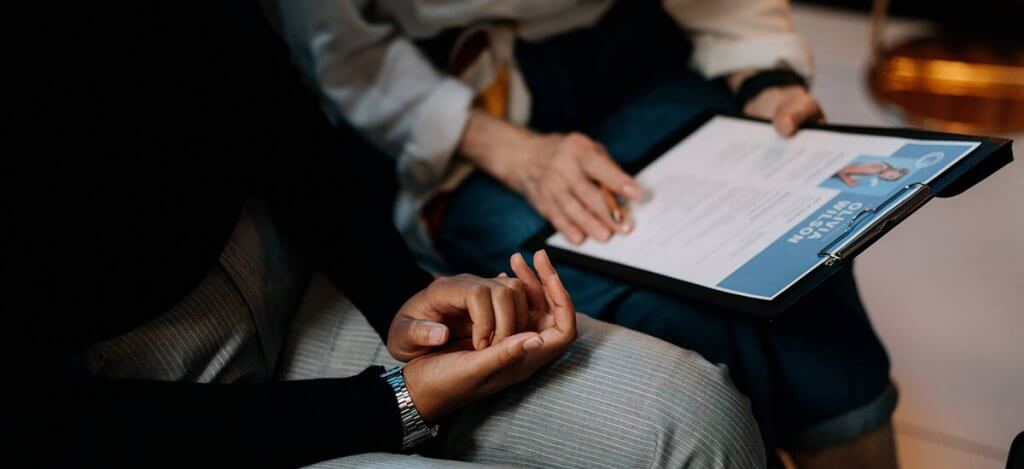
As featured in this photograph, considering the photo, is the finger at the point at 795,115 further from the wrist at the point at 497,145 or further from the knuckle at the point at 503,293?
the knuckle at the point at 503,293

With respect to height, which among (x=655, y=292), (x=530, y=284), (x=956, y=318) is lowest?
(x=956, y=318)

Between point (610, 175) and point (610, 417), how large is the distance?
1.05 feet

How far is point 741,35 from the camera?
1.21 metres

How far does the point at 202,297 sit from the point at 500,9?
0.51m

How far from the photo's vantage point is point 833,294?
1043 millimetres

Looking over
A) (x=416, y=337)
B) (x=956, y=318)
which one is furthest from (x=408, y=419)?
→ (x=956, y=318)

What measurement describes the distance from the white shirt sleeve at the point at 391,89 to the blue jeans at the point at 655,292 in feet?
0.25

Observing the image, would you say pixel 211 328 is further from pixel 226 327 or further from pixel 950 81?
pixel 950 81

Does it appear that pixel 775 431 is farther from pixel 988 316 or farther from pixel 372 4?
pixel 372 4

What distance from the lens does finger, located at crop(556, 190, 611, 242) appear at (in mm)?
961

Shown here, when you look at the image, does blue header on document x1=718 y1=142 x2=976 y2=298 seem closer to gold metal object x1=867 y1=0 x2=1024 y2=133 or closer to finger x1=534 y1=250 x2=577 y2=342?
finger x1=534 y1=250 x2=577 y2=342

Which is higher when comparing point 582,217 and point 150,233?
point 150,233

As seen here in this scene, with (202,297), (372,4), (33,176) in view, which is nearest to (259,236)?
(202,297)

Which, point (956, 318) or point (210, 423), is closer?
point (210, 423)
